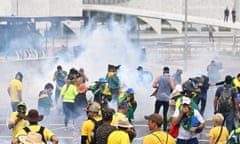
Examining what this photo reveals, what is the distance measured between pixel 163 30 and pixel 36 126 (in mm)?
61685

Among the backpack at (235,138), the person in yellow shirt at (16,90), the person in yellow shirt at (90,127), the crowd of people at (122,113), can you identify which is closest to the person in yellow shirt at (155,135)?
the crowd of people at (122,113)

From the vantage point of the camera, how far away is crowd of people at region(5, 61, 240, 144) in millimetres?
9617

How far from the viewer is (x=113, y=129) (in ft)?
32.3

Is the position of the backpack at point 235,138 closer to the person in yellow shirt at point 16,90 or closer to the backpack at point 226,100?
the backpack at point 226,100

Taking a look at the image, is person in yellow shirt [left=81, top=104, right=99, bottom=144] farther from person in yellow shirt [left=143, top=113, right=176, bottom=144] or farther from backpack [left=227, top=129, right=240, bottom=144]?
backpack [left=227, top=129, right=240, bottom=144]

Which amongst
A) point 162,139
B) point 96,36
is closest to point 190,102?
point 162,139

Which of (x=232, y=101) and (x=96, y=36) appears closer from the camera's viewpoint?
(x=232, y=101)

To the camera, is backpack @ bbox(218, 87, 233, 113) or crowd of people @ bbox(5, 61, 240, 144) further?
backpack @ bbox(218, 87, 233, 113)

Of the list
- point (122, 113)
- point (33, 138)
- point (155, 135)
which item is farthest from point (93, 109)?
point (33, 138)

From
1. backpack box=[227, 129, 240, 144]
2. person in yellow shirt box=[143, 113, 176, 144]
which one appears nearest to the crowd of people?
person in yellow shirt box=[143, 113, 176, 144]

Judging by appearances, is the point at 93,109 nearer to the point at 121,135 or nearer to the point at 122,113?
the point at 122,113

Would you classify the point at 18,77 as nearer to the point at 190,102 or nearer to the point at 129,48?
the point at 190,102

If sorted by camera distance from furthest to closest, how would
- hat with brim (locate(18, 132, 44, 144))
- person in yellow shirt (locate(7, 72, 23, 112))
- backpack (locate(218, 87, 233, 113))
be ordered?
person in yellow shirt (locate(7, 72, 23, 112))
backpack (locate(218, 87, 233, 113))
hat with brim (locate(18, 132, 44, 144))

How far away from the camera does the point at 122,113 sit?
11.7 m
